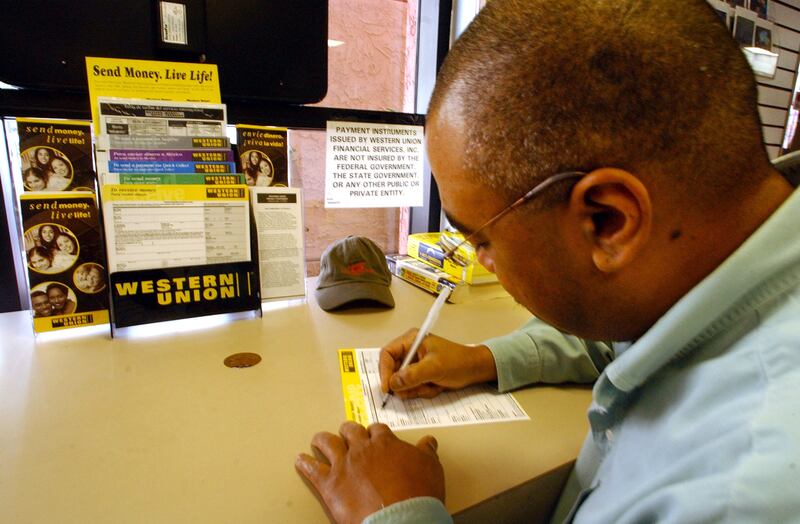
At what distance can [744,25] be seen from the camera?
1.50 metres

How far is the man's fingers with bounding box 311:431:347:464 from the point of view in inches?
19.9

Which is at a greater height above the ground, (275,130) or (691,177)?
(275,130)

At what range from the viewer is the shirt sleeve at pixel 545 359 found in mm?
695

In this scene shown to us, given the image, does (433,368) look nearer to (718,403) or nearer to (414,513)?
(414,513)

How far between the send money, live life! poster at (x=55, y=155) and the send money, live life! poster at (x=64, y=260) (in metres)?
0.02

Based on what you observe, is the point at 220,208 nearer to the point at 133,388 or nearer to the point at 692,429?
the point at 133,388

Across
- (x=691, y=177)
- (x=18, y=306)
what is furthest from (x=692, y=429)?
(x=18, y=306)

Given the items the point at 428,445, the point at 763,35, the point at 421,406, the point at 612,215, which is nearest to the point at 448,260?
the point at 421,406

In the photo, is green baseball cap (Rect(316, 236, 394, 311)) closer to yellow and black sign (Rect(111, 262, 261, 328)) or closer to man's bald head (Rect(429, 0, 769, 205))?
yellow and black sign (Rect(111, 262, 261, 328))

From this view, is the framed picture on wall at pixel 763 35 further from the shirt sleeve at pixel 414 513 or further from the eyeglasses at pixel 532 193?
the shirt sleeve at pixel 414 513

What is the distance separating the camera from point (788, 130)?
1733 millimetres

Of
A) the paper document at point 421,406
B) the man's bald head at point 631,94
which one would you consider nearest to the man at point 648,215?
the man's bald head at point 631,94

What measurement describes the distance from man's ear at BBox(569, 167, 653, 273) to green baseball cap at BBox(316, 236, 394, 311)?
607 millimetres

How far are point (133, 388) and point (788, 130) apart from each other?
2233mm
